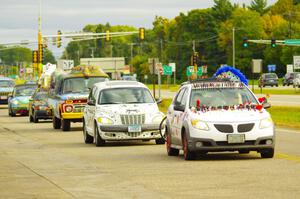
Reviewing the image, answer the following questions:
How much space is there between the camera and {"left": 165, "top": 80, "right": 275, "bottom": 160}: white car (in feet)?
64.3

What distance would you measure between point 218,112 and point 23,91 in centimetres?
3647

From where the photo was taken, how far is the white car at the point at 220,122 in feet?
64.3

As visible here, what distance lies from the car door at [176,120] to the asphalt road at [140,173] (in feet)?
1.38

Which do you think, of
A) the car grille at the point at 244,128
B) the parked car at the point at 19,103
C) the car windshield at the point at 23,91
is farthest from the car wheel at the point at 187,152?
the car windshield at the point at 23,91

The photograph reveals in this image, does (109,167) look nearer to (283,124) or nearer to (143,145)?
(143,145)

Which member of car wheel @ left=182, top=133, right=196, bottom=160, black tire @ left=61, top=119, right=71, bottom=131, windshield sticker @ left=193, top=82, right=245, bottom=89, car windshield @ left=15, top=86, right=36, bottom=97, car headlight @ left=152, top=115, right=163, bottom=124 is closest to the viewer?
car wheel @ left=182, top=133, right=196, bottom=160

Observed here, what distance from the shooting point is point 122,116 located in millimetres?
26453

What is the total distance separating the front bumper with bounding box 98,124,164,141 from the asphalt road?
25 cm

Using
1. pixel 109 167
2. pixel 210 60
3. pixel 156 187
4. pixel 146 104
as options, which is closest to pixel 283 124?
pixel 146 104

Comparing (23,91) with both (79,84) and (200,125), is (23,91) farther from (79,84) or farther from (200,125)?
(200,125)

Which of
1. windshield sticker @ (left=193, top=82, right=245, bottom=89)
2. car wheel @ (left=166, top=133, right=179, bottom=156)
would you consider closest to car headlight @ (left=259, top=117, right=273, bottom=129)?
windshield sticker @ (left=193, top=82, right=245, bottom=89)

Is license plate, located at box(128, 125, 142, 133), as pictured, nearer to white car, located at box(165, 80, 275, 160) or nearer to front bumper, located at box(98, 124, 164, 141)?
front bumper, located at box(98, 124, 164, 141)

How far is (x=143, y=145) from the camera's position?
26594 millimetres

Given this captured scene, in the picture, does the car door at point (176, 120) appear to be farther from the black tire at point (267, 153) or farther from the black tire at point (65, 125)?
the black tire at point (65, 125)
